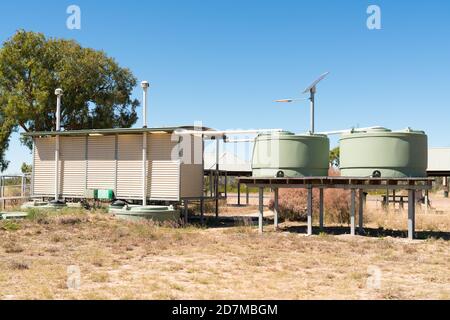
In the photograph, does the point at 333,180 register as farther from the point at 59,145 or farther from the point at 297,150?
the point at 59,145

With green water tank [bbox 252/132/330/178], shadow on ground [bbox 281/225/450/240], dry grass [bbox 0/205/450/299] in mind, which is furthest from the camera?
green water tank [bbox 252/132/330/178]

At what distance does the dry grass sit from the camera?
26.5 ft

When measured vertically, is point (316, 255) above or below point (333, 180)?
below

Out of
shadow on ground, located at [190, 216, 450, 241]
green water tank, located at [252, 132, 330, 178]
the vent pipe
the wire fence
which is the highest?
the vent pipe

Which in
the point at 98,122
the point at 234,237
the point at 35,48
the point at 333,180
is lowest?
the point at 234,237

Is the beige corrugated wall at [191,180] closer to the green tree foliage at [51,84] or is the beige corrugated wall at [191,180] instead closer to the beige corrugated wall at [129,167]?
the beige corrugated wall at [129,167]

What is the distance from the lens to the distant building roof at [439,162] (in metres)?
33.1

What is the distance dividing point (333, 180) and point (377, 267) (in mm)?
5557

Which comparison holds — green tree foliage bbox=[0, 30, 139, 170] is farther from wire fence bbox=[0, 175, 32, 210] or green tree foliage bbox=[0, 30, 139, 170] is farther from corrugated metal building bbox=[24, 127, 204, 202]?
corrugated metal building bbox=[24, 127, 204, 202]

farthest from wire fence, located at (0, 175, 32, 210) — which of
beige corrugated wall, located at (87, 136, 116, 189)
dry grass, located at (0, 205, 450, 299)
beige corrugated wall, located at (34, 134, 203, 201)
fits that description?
dry grass, located at (0, 205, 450, 299)

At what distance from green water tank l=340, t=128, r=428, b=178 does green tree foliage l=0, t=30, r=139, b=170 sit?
80.5ft

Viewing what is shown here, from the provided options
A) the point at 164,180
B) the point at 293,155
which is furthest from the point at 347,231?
the point at 164,180
